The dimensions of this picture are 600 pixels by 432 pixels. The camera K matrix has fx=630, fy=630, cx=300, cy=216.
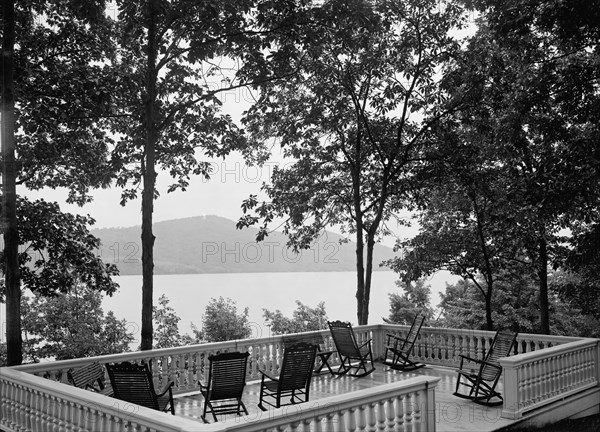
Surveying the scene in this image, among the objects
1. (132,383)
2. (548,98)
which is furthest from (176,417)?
(548,98)

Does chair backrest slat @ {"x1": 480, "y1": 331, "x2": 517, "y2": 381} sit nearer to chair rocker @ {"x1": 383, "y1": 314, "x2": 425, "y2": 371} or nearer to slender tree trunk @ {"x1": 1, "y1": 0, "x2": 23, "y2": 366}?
chair rocker @ {"x1": 383, "y1": 314, "x2": 425, "y2": 371}

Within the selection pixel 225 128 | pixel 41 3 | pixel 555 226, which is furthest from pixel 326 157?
pixel 41 3

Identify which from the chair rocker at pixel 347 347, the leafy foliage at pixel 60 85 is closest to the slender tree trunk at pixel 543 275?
the chair rocker at pixel 347 347

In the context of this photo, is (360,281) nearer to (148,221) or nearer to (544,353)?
(148,221)

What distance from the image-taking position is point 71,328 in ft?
63.7

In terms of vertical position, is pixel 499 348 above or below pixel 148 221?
below

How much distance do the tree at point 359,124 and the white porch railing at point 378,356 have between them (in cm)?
321

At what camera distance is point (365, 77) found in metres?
15.6

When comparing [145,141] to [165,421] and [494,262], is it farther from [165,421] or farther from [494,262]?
[494,262]

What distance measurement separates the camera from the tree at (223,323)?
23078mm

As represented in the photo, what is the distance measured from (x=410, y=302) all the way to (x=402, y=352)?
14960mm

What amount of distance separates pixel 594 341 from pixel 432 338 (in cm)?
319

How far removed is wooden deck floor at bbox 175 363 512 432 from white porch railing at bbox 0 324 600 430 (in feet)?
1.13

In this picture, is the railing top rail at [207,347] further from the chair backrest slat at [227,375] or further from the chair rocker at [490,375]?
the chair backrest slat at [227,375]
